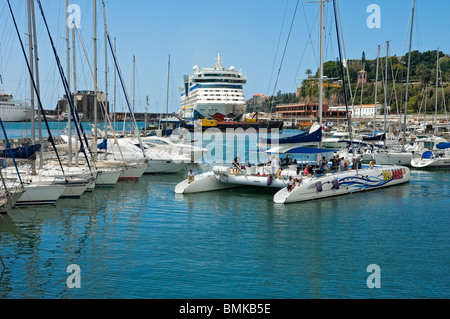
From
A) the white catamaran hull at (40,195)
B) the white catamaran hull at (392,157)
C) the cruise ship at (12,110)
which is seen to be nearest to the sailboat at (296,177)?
the white catamaran hull at (40,195)

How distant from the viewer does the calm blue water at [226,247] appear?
12086 millimetres

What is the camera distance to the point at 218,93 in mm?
102938

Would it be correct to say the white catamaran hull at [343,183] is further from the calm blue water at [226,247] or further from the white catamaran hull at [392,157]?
the white catamaran hull at [392,157]

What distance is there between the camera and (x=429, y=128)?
7244 centimetres

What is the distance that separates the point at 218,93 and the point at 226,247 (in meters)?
89.1

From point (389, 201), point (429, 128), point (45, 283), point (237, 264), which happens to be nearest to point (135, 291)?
point (45, 283)

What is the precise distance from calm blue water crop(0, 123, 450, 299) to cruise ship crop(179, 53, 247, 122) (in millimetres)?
79170

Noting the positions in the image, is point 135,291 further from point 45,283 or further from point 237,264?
point 237,264

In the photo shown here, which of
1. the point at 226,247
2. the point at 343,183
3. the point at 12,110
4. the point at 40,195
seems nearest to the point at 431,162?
the point at 343,183

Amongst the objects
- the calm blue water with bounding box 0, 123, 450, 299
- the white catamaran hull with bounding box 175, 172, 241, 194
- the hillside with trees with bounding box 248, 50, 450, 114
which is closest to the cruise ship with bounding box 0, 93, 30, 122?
the hillside with trees with bounding box 248, 50, 450, 114

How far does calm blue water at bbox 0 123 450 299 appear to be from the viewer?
12.1 meters

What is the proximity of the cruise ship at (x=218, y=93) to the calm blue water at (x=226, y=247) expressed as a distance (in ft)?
260

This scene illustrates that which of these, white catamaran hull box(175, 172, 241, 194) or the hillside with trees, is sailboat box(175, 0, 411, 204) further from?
the hillside with trees

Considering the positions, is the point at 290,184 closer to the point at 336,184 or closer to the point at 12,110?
the point at 336,184
